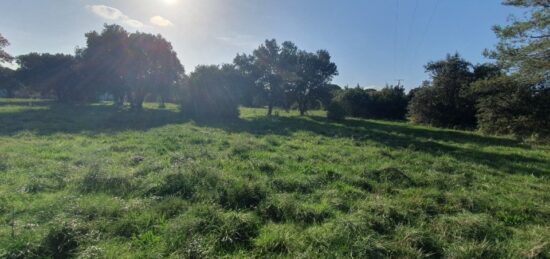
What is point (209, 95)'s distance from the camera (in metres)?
30.6

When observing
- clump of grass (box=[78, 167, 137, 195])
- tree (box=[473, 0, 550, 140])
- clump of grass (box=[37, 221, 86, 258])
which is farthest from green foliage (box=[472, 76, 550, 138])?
clump of grass (box=[37, 221, 86, 258])

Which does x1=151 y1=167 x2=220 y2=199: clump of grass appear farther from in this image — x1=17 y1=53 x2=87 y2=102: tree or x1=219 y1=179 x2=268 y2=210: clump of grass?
x1=17 y1=53 x2=87 y2=102: tree

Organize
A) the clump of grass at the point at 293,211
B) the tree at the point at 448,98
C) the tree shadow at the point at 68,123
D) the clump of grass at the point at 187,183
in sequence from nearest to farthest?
the clump of grass at the point at 293,211 < the clump of grass at the point at 187,183 < the tree shadow at the point at 68,123 < the tree at the point at 448,98

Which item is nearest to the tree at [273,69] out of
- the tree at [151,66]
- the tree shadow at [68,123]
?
the tree at [151,66]

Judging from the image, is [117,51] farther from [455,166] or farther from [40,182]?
[455,166]

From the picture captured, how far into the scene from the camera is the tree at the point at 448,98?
30.4 metres

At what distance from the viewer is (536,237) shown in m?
4.46

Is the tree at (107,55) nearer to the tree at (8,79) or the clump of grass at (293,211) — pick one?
the tree at (8,79)

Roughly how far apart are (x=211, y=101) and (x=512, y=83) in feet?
80.5

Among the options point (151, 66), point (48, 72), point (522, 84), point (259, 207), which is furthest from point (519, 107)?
point (48, 72)

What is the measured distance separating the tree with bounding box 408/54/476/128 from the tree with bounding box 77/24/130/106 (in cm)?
3397

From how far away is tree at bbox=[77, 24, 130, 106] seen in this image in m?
33.0

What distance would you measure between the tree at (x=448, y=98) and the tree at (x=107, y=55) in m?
34.0

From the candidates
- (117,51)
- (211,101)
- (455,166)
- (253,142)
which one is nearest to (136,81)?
(117,51)
